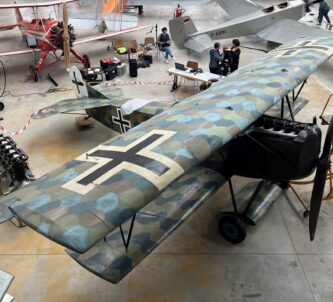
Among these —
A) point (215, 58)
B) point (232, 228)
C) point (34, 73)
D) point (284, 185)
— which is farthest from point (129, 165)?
point (34, 73)

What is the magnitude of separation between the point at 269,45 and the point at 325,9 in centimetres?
412

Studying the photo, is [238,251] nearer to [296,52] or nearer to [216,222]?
[216,222]

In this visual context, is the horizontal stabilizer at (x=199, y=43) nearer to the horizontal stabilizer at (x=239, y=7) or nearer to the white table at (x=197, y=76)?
the white table at (x=197, y=76)

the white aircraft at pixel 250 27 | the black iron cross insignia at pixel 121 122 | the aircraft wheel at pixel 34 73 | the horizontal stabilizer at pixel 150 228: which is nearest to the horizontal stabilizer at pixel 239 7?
the white aircraft at pixel 250 27

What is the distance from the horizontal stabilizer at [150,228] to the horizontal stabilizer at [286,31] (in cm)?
852

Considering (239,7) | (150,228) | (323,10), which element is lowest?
(150,228)

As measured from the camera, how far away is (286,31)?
11.6 meters

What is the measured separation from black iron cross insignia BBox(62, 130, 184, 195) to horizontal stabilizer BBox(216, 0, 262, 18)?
1271 centimetres

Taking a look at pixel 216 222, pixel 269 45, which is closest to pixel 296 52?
pixel 216 222

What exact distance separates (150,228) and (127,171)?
166 cm

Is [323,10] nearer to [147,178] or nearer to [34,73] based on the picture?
[34,73]

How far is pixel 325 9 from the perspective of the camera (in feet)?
48.2

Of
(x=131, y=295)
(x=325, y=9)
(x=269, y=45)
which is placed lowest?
(x=131, y=295)

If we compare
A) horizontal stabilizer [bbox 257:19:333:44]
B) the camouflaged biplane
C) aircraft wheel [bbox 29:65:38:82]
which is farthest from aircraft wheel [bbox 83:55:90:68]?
the camouflaged biplane
